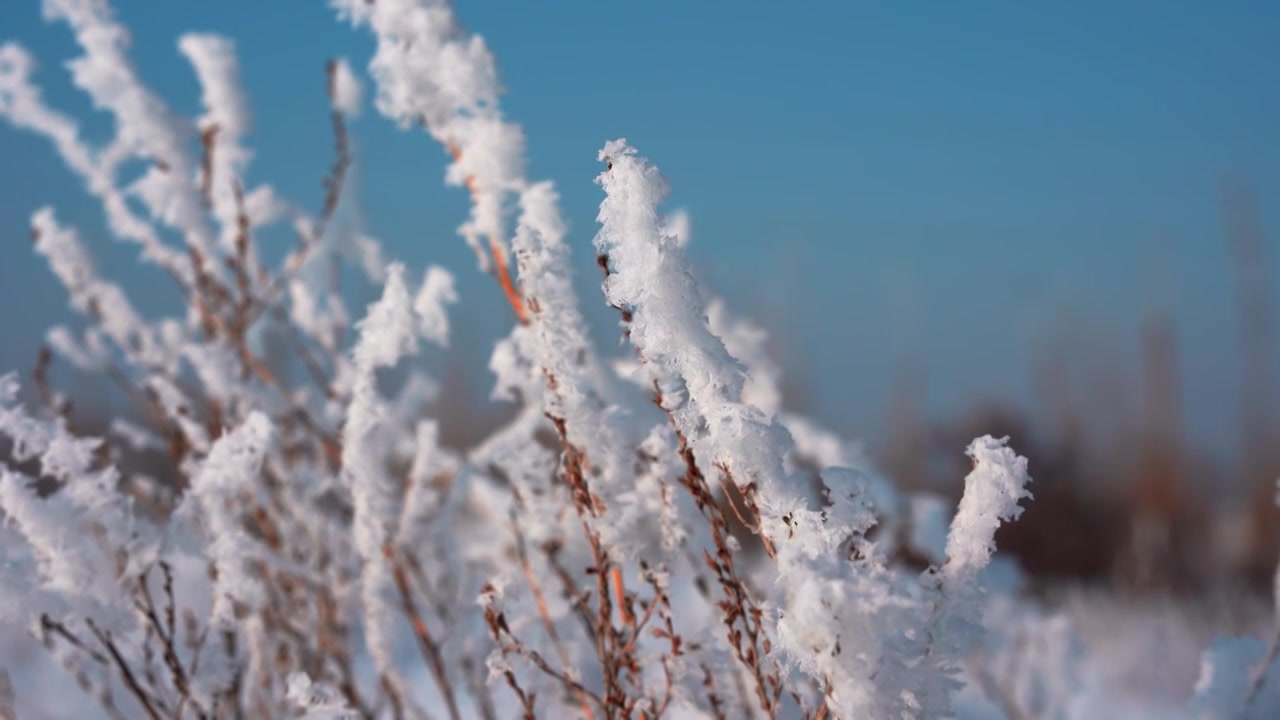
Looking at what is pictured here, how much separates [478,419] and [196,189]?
11137 mm

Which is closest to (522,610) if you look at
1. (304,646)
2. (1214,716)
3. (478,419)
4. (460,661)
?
(460,661)

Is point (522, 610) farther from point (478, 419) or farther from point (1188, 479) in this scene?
point (1188, 479)

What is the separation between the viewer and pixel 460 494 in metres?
2.56

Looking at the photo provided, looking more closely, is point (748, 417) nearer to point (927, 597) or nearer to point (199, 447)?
point (927, 597)

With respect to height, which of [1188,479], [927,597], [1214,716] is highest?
[1188,479]

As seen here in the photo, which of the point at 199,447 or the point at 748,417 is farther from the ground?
the point at 199,447

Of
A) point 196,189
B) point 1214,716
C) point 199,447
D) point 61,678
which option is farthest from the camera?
point 61,678

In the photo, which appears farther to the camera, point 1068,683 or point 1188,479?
point 1188,479

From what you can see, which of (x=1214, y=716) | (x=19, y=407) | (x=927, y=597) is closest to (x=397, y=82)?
(x=19, y=407)

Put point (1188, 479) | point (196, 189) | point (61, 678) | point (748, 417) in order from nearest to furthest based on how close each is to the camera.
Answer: point (748, 417), point (196, 189), point (61, 678), point (1188, 479)

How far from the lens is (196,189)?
278 cm

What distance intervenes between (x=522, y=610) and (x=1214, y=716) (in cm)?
142

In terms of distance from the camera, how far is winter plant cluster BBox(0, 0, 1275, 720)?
1.11m

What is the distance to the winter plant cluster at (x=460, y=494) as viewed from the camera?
3.64 feet
